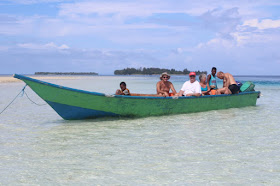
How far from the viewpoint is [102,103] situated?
8984 mm

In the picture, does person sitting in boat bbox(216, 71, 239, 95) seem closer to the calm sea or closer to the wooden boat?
the wooden boat

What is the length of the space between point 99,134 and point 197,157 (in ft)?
9.40

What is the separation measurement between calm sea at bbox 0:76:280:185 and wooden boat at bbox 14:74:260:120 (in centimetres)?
30

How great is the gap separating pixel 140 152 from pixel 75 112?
3.91m

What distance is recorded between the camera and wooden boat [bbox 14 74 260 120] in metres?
8.48

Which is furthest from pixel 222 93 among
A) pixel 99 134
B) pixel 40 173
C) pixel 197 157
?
pixel 40 173

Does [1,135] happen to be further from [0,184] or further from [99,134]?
[0,184]

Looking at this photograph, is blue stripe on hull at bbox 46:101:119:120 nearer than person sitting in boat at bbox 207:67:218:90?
Yes

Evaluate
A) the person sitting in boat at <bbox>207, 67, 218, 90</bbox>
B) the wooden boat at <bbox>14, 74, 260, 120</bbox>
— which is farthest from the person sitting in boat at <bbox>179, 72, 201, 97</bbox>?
the person sitting in boat at <bbox>207, 67, 218, 90</bbox>

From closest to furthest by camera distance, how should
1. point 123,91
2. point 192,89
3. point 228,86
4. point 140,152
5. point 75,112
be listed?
point 140,152 → point 75,112 → point 123,91 → point 192,89 → point 228,86

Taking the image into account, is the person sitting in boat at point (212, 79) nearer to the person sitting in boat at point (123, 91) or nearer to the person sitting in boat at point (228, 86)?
the person sitting in boat at point (228, 86)

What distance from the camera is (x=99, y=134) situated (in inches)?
295

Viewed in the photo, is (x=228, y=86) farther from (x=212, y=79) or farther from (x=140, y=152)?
(x=140, y=152)

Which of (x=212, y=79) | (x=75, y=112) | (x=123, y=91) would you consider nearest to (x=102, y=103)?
(x=75, y=112)
